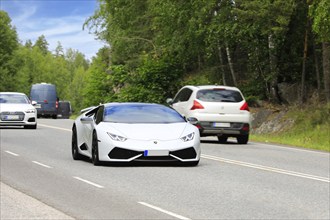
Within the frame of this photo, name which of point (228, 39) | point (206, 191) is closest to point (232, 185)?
point (206, 191)

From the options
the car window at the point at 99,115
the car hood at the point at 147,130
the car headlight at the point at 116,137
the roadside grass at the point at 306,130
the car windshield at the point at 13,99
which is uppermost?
the car window at the point at 99,115

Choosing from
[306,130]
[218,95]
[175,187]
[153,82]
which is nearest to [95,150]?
[175,187]

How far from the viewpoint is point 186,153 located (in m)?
14.6

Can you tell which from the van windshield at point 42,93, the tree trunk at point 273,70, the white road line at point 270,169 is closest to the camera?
the white road line at point 270,169

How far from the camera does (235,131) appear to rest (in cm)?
2294

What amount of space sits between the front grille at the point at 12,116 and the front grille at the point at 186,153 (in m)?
16.6

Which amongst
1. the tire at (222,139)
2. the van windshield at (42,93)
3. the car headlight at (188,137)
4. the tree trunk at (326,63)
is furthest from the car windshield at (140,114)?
the van windshield at (42,93)

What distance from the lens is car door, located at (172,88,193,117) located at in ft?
78.7

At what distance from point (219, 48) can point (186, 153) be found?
24240 millimetres

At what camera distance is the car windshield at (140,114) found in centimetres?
1516

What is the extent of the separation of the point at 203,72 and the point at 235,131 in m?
18.2

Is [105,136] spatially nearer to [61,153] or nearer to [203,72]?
[61,153]

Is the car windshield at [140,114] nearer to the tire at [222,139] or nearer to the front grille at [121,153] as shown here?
the front grille at [121,153]

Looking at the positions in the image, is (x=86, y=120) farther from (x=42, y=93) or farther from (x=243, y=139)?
(x=42, y=93)
